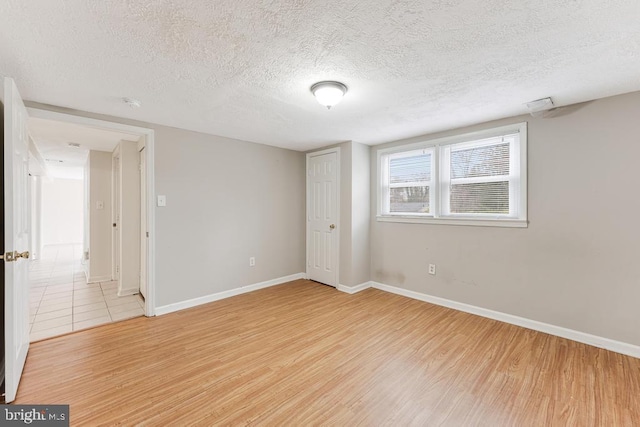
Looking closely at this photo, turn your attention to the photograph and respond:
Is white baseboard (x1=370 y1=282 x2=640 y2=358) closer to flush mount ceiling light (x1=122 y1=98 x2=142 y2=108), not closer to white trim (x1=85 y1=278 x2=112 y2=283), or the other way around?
flush mount ceiling light (x1=122 y1=98 x2=142 y2=108)

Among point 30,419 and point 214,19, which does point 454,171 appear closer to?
point 214,19

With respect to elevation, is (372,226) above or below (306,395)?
above

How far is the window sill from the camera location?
294 cm

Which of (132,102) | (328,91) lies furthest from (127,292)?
(328,91)

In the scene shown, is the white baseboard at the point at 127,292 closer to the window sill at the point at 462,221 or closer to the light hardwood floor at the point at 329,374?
the light hardwood floor at the point at 329,374

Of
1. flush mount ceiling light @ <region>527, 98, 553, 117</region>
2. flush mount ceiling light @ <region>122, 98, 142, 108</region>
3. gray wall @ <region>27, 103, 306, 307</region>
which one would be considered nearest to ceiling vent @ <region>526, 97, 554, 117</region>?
flush mount ceiling light @ <region>527, 98, 553, 117</region>

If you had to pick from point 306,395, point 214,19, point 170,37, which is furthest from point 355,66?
point 306,395

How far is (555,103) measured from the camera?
8.41 feet

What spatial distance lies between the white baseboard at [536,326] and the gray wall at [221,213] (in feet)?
6.93

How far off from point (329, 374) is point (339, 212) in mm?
2462

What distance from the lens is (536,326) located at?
9.22ft

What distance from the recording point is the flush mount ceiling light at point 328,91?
213 centimetres

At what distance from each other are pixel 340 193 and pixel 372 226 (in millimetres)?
739

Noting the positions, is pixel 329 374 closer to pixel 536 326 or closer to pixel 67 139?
pixel 536 326
